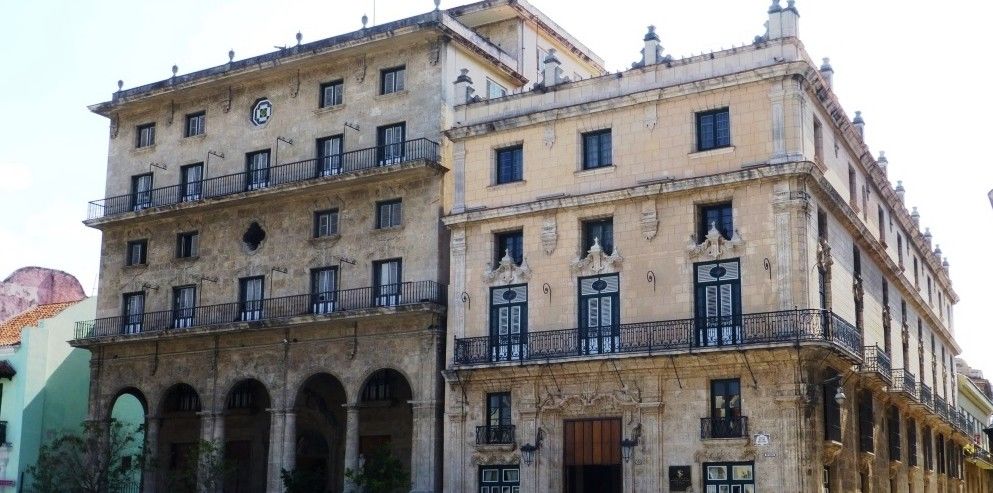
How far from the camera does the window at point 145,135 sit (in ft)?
157

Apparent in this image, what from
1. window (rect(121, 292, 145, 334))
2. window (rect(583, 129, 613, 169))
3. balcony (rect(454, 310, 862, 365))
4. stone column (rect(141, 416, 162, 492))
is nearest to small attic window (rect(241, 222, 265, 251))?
window (rect(121, 292, 145, 334))

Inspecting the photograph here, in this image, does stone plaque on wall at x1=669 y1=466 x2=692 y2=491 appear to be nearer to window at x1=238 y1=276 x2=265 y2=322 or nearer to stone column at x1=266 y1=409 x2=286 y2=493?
stone column at x1=266 y1=409 x2=286 y2=493

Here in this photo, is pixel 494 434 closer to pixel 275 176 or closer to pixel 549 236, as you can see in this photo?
pixel 549 236

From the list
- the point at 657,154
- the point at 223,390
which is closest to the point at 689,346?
the point at 657,154

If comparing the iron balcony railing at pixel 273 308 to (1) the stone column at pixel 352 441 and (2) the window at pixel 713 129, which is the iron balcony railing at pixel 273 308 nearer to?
(1) the stone column at pixel 352 441

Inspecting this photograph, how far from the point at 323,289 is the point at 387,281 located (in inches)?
100

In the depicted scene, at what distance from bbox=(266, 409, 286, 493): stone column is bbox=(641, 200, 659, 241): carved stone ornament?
13.5 m

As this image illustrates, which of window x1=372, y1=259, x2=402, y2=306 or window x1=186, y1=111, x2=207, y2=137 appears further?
window x1=186, y1=111, x2=207, y2=137

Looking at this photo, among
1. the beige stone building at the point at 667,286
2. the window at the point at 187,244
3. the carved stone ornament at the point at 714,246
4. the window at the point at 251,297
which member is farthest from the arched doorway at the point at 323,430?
the carved stone ornament at the point at 714,246

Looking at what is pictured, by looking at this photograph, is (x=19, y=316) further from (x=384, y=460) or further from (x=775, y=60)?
(x=775, y=60)

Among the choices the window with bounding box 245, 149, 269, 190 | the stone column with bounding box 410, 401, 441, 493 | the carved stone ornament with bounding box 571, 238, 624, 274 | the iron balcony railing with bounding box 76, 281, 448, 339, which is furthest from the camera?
the window with bounding box 245, 149, 269, 190

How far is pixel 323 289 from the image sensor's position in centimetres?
4216

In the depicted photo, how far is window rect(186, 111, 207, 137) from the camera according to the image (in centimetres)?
4662

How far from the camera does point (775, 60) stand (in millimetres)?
34938
